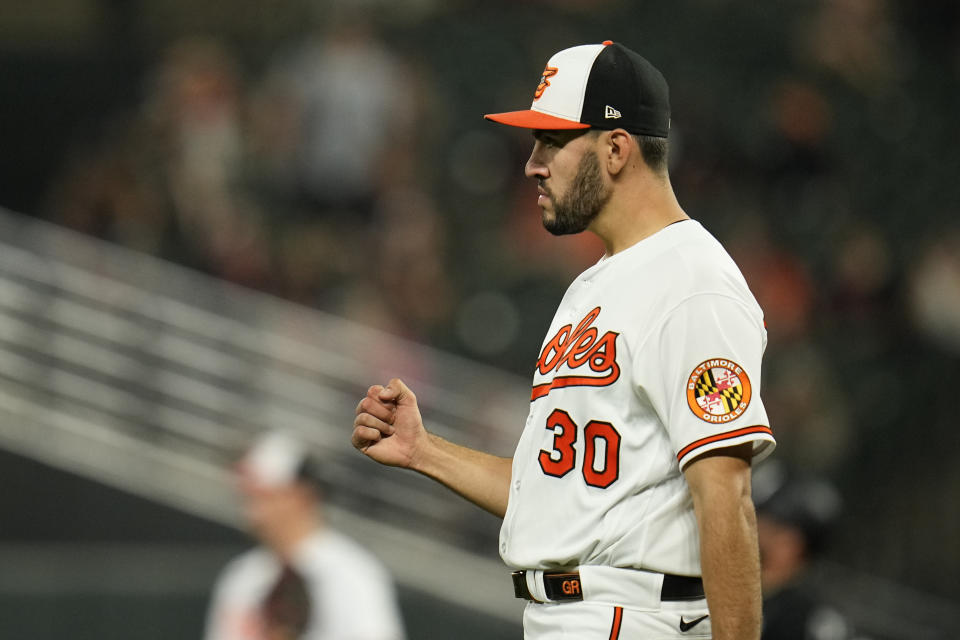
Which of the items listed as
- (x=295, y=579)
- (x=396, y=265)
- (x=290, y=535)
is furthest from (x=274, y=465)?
(x=396, y=265)

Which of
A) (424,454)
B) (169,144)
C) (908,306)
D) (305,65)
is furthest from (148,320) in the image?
(424,454)

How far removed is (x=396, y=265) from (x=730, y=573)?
23.9ft

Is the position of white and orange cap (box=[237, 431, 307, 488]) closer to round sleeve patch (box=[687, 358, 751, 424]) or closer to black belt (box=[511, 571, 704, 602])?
black belt (box=[511, 571, 704, 602])

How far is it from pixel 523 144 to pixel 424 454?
8.03 metres

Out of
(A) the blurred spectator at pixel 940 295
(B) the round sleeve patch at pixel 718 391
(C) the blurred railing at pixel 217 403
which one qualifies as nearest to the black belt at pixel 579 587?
(B) the round sleeve patch at pixel 718 391

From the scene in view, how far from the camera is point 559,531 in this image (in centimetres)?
299

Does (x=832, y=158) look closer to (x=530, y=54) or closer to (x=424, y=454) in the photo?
(x=530, y=54)

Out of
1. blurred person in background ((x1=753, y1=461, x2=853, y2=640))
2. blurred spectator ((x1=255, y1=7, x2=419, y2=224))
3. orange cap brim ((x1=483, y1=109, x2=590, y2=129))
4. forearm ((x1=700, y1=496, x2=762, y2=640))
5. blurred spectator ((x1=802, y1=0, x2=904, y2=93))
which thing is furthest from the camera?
→ blurred spectator ((x1=802, y1=0, x2=904, y2=93))

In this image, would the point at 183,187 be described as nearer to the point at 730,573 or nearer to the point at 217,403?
the point at 217,403

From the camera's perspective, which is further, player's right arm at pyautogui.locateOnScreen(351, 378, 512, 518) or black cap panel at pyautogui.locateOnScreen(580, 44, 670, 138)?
player's right arm at pyautogui.locateOnScreen(351, 378, 512, 518)

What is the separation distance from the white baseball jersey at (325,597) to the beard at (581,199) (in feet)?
10.0

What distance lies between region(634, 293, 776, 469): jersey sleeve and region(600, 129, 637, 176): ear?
37 cm

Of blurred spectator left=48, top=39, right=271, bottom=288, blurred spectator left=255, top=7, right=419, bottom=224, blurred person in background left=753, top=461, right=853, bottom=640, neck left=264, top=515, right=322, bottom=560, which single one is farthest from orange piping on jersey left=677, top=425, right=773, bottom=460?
blurred spectator left=255, top=7, right=419, bottom=224

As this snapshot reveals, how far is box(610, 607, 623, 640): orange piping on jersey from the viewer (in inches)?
115
